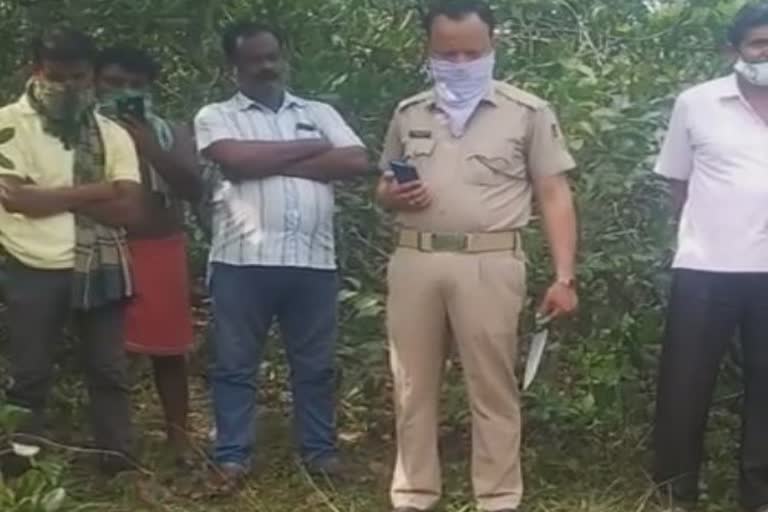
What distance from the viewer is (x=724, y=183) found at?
5277 millimetres

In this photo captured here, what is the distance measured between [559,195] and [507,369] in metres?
0.56

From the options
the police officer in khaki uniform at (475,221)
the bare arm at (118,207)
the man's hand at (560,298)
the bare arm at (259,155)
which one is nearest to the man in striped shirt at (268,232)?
the bare arm at (259,155)

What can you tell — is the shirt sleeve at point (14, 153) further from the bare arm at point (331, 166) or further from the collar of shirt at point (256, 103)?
the bare arm at point (331, 166)

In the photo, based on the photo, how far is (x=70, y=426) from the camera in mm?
6410

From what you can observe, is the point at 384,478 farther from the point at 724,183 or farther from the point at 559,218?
the point at 724,183

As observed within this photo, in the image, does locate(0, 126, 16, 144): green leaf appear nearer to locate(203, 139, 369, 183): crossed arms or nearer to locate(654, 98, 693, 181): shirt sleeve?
locate(203, 139, 369, 183): crossed arms

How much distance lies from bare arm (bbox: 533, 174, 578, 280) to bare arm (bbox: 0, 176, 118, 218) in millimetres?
1431

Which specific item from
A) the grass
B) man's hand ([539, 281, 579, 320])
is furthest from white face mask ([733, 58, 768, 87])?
the grass

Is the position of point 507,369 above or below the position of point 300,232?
below

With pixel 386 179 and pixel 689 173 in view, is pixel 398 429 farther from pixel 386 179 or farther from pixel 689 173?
pixel 689 173

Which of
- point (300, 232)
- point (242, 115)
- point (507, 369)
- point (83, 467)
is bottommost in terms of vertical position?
point (83, 467)

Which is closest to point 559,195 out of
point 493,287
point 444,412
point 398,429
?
point 493,287

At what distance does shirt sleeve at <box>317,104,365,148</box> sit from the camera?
18.5ft

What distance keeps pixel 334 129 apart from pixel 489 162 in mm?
741
